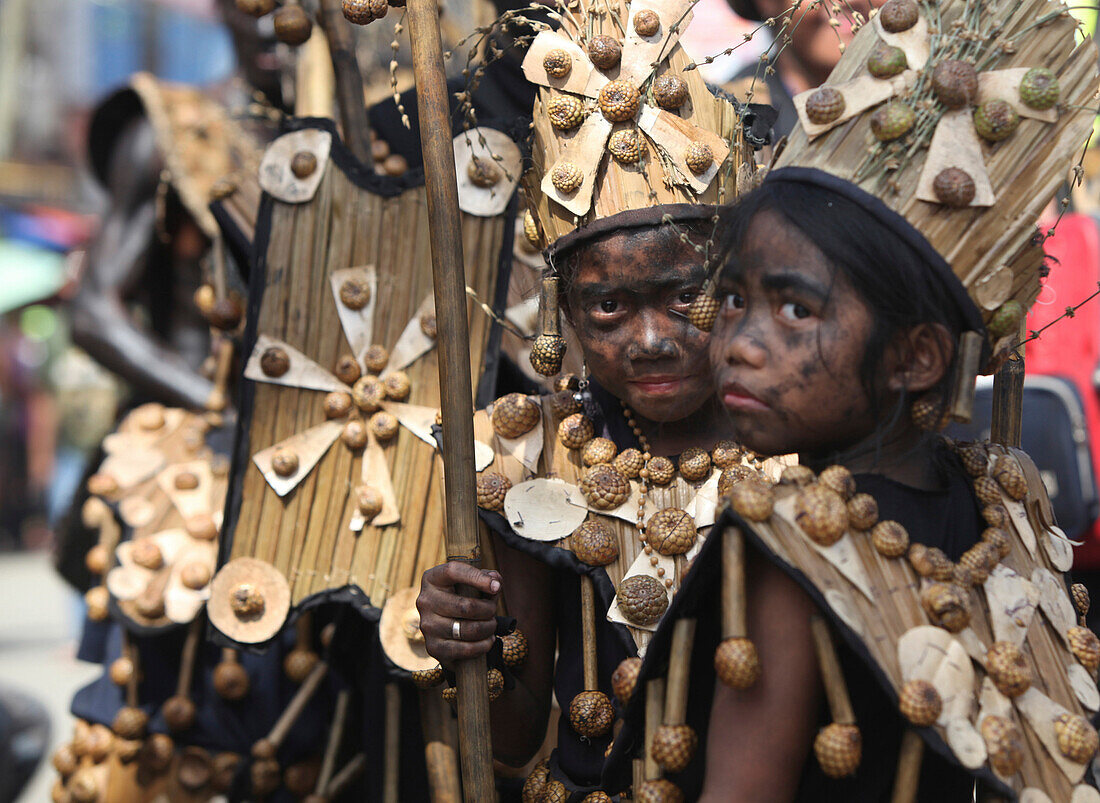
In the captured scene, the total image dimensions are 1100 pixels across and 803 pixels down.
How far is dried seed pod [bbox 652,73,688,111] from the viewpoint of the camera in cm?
162

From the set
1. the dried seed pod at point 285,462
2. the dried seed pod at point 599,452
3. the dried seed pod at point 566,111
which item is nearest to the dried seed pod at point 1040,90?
the dried seed pod at point 566,111

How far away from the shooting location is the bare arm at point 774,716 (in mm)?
1088

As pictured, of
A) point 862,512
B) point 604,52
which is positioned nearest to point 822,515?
point 862,512

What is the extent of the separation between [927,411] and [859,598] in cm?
23

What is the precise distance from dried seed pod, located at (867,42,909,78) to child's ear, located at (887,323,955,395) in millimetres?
286

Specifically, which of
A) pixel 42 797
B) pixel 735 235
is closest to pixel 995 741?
pixel 735 235

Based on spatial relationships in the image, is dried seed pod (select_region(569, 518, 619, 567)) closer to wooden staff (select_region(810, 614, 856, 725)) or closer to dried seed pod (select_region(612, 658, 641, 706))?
dried seed pod (select_region(612, 658, 641, 706))

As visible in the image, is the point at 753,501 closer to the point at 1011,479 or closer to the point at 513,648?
the point at 1011,479

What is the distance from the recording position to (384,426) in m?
1.99

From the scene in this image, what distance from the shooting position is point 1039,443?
9.74ft

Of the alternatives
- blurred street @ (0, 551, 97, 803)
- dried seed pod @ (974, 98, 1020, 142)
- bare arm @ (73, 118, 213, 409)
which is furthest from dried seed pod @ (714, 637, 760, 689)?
blurred street @ (0, 551, 97, 803)

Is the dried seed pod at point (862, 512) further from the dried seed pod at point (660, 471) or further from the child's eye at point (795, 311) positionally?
the dried seed pod at point (660, 471)

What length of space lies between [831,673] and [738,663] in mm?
96

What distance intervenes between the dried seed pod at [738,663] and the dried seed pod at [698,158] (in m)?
0.77
